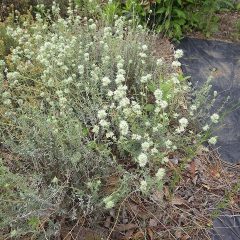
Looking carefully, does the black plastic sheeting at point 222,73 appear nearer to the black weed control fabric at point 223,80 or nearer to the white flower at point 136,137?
the black weed control fabric at point 223,80

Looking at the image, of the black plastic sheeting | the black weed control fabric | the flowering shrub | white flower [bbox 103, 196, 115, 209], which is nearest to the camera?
white flower [bbox 103, 196, 115, 209]

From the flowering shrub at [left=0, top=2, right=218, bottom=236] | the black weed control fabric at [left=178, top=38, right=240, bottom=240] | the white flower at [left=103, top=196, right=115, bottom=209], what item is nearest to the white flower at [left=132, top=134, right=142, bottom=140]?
the flowering shrub at [left=0, top=2, right=218, bottom=236]

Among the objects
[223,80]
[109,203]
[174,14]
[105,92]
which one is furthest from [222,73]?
[109,203]

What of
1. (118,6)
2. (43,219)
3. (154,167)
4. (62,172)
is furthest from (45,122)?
(118,6)

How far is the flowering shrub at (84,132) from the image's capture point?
2.09m

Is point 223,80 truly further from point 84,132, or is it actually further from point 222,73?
point 84,132

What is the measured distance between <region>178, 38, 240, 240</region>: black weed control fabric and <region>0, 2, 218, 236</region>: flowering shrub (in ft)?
1.37

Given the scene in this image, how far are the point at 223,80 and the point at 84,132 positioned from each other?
199cm

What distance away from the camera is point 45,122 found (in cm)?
229

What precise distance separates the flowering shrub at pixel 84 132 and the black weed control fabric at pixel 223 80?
417 mm

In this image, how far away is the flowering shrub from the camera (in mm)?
2090

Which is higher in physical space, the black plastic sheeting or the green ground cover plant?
the green ground cover plant

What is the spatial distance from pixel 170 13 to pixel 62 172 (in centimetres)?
285

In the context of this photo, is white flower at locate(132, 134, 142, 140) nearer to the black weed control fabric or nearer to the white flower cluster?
the white flower cluster
